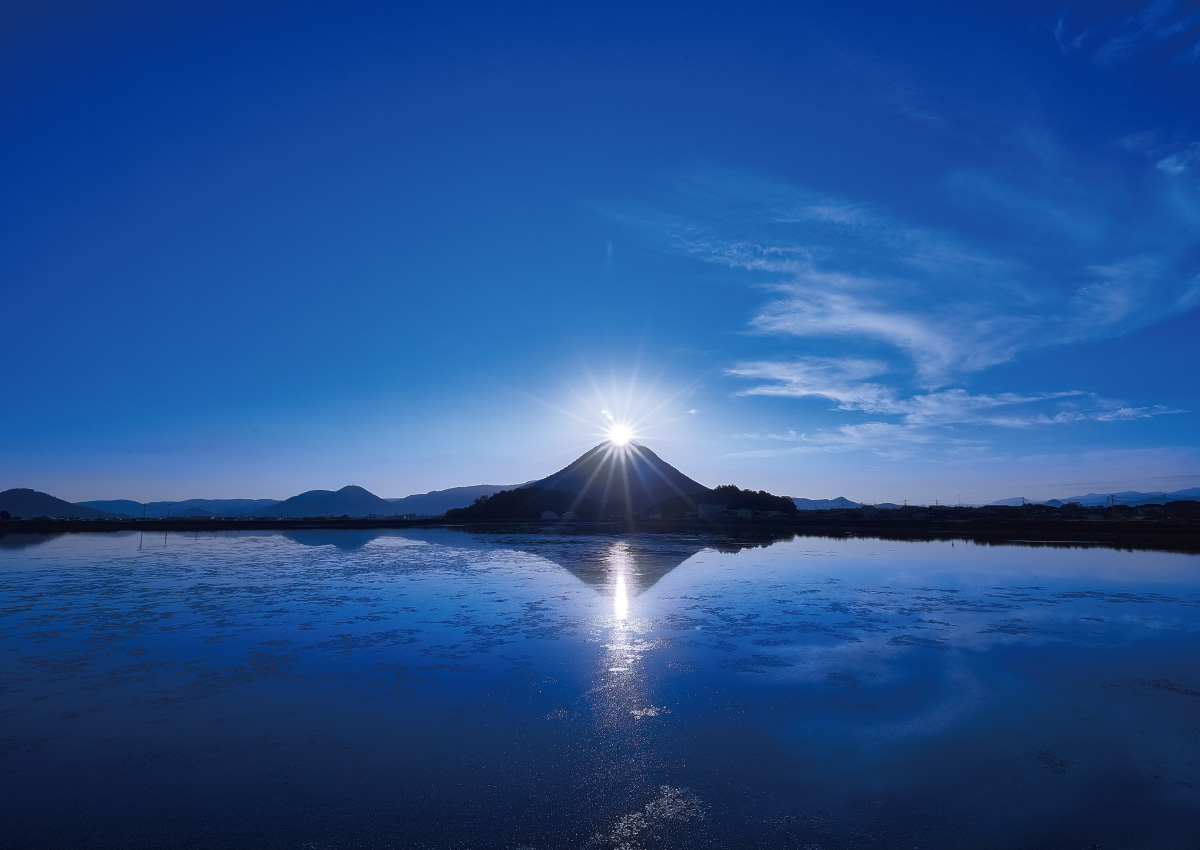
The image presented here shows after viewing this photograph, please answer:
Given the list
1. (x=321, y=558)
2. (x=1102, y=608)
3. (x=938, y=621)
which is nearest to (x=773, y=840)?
(x=938, y=621)

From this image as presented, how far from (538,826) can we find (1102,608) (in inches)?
819

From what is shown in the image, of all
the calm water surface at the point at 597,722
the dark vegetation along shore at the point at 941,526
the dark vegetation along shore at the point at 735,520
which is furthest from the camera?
the dark vegetation along shore at the point at 735,520

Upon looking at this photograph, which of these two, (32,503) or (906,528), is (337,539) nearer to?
(906,528)

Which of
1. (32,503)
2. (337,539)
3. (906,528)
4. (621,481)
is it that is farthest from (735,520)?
(32,503)

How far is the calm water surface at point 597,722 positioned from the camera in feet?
20.0

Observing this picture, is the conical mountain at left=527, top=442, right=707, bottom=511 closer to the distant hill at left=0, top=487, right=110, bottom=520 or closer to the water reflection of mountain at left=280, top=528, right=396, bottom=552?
the water reflection of mountain at left=280, top=528, right=396, bottom=552

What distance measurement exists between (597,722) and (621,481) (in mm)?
168353

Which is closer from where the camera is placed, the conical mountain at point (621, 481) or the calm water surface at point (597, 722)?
the calm water surface at point (597, 722)

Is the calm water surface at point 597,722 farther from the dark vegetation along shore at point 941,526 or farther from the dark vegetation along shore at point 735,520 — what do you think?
the dark vegetation along shore at point 735,520

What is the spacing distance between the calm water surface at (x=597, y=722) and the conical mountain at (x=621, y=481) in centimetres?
13674

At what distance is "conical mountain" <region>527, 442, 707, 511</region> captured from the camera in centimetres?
16725

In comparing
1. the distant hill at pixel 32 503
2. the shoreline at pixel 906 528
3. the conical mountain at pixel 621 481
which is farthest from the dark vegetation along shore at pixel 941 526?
the distant hill at pixel 32 503

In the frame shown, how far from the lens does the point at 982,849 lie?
18.6ft

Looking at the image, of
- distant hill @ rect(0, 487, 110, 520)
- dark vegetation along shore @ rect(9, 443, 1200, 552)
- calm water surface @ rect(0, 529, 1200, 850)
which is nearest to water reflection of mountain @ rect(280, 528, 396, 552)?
dark vegetation along shore @ rect(9, 443, 1200, 552)
